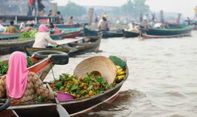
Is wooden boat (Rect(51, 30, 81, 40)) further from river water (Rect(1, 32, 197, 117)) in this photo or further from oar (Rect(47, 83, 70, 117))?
oar (Rect(47, 83, 70, 117))

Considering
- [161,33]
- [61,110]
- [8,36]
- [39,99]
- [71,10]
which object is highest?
[39,99]

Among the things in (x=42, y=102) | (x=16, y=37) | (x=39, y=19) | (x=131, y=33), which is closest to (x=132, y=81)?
(x=42, y=102)

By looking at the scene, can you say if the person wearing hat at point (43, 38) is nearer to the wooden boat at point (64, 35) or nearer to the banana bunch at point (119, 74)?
the banana bunch at point (119, 74)

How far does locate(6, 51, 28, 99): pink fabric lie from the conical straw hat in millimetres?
3405

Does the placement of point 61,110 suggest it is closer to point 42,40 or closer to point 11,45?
point 42,40

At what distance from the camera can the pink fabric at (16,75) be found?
211 inches

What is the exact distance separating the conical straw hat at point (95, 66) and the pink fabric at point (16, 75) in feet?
11.2

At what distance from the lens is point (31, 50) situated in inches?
535

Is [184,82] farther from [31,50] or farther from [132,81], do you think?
[31,50]

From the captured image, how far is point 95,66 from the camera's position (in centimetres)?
920

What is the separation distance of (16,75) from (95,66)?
386cm

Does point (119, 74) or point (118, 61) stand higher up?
point (118, 61)

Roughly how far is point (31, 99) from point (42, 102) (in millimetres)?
160

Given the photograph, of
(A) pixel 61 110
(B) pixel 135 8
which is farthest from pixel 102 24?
(B) pixel 135 8
